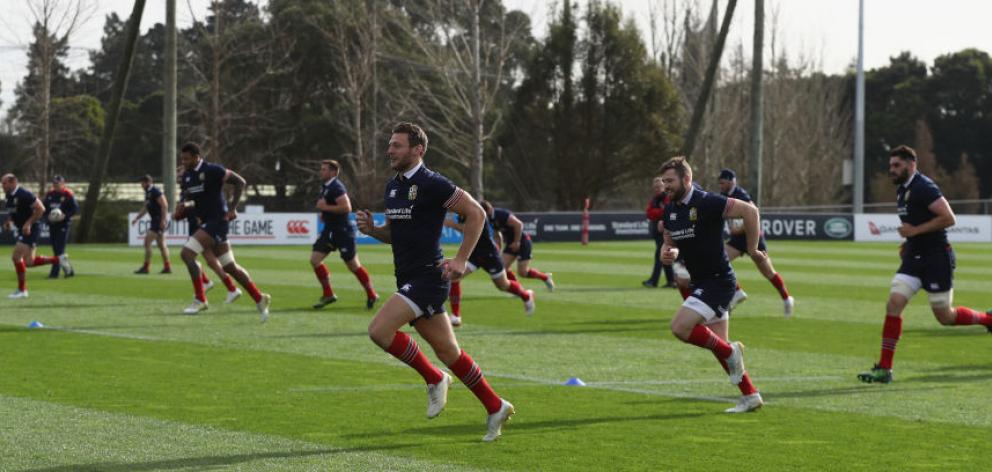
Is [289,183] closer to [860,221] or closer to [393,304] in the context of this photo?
[860,221]

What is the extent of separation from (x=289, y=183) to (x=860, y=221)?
83.4ft

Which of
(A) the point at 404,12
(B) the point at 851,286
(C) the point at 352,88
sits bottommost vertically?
(B) the point at 851,286

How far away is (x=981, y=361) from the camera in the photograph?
1405cm

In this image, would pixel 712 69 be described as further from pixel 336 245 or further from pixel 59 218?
pixel 336 245

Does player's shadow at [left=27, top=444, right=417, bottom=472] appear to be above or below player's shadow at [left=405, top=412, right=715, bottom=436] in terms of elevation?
above

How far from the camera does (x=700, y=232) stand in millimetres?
10367

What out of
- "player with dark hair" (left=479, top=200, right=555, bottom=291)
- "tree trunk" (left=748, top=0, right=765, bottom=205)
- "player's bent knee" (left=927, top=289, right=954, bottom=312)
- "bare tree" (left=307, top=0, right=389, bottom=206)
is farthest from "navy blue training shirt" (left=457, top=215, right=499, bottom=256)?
"bare tree" (left=307, top=0, right=389, bottom=206)

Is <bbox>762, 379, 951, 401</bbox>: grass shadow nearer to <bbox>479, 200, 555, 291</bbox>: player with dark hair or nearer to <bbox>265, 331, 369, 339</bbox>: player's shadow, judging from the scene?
<bbox>265, 331, 369, 339</bbox>: player's shadow

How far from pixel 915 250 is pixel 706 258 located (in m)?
2.82

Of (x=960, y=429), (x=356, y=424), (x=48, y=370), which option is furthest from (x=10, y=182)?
(x=960, y=429)

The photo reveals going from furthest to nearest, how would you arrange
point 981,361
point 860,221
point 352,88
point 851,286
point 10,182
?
point 352,88, point 860,221, point 851,286, point 10,182, point 981,361

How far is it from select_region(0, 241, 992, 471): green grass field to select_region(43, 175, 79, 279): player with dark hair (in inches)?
187

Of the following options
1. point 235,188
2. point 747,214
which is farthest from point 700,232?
point 235,188

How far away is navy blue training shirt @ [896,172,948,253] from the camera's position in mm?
11969
